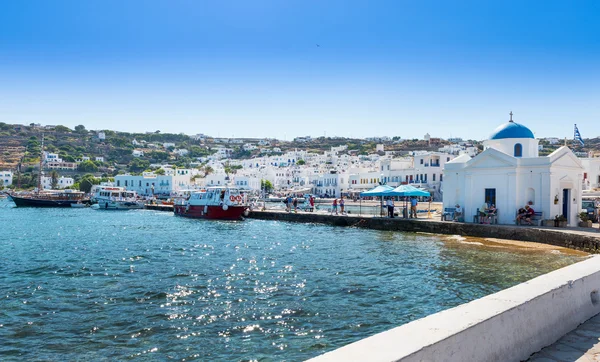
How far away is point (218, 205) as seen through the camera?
47.1 metres

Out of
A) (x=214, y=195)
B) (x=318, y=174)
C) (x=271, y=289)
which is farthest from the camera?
(x=318, y=174)

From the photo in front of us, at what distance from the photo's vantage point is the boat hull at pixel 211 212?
45.5 m

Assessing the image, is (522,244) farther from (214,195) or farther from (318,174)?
(318,174)

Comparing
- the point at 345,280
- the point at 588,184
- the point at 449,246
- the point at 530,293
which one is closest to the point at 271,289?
the point at 345,280

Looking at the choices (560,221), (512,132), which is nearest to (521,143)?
(512,132)

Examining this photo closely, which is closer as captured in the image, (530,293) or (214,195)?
(530,293)

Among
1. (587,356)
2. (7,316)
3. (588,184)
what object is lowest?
(7,316)

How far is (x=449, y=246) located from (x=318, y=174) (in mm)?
90147

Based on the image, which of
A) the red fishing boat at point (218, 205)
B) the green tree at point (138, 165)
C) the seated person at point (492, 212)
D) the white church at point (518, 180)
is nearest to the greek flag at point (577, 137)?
the white church at point (518, 180)

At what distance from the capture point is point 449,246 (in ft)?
73.9

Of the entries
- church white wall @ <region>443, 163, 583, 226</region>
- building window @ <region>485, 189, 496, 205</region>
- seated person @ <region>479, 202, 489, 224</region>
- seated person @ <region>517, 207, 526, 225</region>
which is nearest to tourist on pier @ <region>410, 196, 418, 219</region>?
church white wall @ <region>443, 163, 583, 226</region>

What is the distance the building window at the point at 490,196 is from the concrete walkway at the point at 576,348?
Result: 2183 cm

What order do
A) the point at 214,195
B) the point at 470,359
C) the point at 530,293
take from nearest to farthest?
the point at 470,359, the point at 530,293, the point at 214,195

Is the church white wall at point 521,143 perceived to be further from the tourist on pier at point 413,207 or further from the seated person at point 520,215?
the tourist on pier at point 413,207
